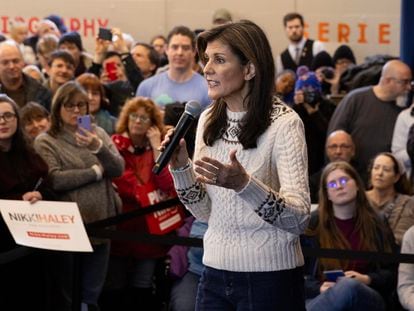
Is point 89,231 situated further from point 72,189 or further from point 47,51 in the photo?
point 47,51

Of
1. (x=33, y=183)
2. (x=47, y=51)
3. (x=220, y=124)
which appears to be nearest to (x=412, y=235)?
(x=33, y=183)

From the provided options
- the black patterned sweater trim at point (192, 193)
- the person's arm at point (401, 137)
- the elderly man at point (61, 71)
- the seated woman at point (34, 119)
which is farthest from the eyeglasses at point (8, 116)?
the person's arm at point (401, 137)

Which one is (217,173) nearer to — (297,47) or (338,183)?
(338,183)

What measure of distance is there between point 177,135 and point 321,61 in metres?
8.63

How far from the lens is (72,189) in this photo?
6.97 meters

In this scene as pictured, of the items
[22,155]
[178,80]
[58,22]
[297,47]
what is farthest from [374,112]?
[58,22]

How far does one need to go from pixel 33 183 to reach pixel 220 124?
2.89m

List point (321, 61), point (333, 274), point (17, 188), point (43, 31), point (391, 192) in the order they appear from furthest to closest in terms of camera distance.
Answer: point (321, 61)
point (43, 31)
point (391, 192)
point (333, 274)
point (17, 188)

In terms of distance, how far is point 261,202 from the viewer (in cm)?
358

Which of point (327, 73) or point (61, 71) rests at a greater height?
point (61, 71)

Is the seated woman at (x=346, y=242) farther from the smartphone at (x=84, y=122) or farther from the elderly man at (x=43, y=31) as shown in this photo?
the elderly man at (x=43, y=31)

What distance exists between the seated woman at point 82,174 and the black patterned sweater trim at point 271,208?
3380mm

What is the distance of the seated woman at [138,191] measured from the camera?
736cm

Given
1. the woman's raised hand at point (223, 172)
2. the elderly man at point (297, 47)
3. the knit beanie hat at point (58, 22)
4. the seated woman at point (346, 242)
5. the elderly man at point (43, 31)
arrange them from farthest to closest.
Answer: the knit beanie hat at point (58, 22) → the elderly man at point (297, 47) → the elderly man at point (43, 31) → the seated woman at point (346, 242) → the woman's raised hand at point (223, 172)
